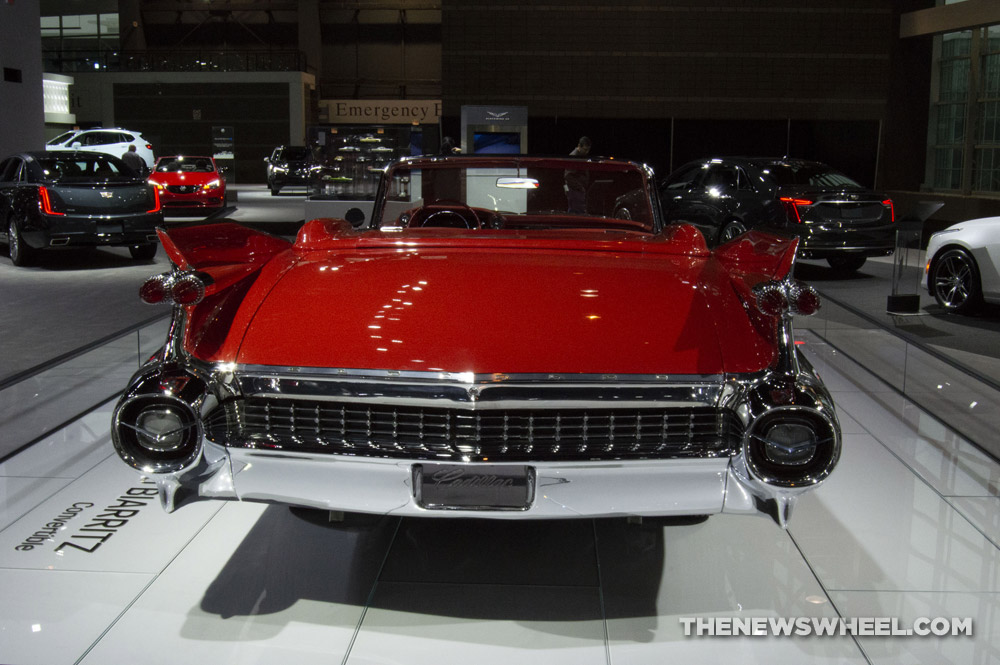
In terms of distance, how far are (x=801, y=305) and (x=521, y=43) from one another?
21134 millimetres

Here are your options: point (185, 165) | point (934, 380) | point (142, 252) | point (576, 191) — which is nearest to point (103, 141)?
point (185, 165)

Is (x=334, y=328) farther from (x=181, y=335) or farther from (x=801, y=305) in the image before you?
(x=801, y=305)

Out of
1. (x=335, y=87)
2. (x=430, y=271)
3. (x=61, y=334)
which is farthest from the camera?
(x=335, y=87)

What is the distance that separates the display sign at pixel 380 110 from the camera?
118 feet

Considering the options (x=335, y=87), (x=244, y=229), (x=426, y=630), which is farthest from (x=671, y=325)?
(x=335, y=87)

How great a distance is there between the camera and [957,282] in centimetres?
823

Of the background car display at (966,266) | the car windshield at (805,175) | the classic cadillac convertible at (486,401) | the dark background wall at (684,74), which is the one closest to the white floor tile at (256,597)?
the classic cadillac convertible at (486,401)

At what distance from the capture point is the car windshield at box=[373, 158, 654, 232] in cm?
439

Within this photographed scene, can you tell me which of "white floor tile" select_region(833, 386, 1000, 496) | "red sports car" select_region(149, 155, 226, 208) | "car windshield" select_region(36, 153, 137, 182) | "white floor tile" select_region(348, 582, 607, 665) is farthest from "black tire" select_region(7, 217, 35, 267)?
"white floor tile" select_region(348, 582, 607, 665)

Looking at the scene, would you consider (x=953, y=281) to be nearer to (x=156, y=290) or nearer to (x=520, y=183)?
(x=520, y=183)

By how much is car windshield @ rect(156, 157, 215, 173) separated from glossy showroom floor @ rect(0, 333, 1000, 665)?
17.0 meters

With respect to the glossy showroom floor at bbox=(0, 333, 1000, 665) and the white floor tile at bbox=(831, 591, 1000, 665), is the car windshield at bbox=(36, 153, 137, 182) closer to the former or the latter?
the glossy showroom floor at bbox=(0, 333, 1000, 665)

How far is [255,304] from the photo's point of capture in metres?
2.85

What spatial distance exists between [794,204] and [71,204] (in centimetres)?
861
